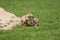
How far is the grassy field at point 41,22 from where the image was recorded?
9445 millimetres

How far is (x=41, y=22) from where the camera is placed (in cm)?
1165

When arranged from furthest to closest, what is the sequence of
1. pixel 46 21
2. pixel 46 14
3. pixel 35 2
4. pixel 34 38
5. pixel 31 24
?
pixel 35 2 → pixel 46 14 → pixel 46 21 → pixel 31 24 → pixel 34 38

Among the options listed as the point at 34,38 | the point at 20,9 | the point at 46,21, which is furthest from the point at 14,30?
the point at 20,9

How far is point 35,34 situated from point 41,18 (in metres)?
2.91

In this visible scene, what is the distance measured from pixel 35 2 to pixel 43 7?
1972mm

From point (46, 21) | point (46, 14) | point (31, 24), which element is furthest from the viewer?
point (46, 14)

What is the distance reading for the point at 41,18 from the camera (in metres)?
12.5

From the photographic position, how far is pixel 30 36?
31.0 feet

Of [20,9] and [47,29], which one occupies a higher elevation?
[20,9]

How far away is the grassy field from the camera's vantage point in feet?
31.0

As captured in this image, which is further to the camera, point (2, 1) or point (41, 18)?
point (2, 1)

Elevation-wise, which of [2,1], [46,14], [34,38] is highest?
[2,1]

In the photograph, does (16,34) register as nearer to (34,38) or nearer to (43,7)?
(34,38)

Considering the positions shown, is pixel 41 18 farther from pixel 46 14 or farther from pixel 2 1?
pixel 2 1
